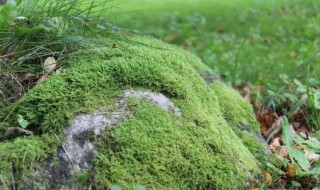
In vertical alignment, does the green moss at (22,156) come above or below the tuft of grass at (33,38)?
below

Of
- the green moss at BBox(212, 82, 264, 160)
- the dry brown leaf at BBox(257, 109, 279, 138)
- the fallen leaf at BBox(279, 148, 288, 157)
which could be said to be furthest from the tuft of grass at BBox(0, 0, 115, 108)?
the dry brown leaf at BBox(257, 109, 279, 138)

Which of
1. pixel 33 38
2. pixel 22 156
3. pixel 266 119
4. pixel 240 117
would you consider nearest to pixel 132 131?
pixel 22 156

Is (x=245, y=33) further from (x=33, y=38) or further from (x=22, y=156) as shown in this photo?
(x=22, y=156)

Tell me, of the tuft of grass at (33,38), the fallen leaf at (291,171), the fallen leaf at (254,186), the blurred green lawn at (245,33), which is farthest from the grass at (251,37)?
the fallen leaf at (254,186)

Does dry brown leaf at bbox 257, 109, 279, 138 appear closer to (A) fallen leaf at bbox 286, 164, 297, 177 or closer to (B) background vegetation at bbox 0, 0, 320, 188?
(B) background vegetation at bbox 0, 0, 320, 188

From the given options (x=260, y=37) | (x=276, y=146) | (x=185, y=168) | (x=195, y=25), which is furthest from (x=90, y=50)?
(x=195, y=25)

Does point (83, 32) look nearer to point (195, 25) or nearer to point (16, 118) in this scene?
point (16, 118)

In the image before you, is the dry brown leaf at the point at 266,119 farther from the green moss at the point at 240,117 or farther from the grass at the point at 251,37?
the green moss at the point at 240,117
